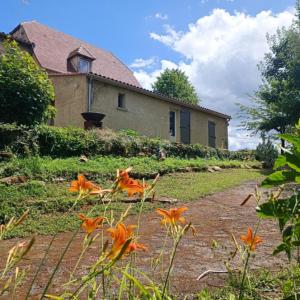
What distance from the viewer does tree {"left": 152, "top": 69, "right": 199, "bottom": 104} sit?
4794 cm

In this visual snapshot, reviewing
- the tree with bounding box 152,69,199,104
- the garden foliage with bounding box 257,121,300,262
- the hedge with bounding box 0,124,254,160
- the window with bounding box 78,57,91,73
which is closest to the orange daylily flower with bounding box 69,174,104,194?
the garden foliage with bounding box 257,121,300,262

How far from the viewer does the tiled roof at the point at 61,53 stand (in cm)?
2362

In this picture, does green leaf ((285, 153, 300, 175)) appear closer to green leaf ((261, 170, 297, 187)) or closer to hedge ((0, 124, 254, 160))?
green leaf ((261, 170, 297, 187))

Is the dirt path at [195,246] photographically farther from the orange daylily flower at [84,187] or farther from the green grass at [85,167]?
the green grass at [85,167]

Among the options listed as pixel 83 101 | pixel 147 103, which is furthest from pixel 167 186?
pixel 147 103

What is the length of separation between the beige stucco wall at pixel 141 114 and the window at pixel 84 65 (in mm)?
4898

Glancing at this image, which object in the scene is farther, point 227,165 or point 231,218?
point 227,165

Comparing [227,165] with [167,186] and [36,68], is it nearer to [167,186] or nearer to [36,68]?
[167,186]

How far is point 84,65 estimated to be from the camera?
81.4ft

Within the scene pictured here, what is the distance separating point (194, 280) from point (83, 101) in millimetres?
16150

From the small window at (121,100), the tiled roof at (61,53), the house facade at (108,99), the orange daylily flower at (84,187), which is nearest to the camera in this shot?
the orange daylily flower at (84,187)

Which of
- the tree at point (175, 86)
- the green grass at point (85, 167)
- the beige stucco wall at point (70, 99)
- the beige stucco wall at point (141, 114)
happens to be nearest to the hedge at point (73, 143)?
the green grass at point (85, 167)

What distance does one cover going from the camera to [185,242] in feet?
15.8

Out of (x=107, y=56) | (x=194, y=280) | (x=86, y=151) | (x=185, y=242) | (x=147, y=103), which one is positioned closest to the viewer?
(x=194, y=280)
